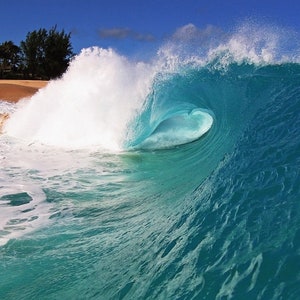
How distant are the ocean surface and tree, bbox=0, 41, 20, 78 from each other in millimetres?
37905

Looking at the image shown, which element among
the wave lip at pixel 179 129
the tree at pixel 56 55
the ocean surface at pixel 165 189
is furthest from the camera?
the tree at pixel 56 55

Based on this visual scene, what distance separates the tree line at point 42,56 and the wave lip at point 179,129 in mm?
33521

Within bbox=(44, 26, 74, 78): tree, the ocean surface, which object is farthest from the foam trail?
bbox=(44, 26, 74, 78): tree

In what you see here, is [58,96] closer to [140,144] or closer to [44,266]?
[140,144]

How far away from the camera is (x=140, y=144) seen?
11.0 meters

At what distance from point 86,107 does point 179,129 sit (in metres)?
3.02

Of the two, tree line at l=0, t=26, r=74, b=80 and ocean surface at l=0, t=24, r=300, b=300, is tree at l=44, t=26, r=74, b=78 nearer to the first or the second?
tree line at l=0, t=26, r=74, b=80

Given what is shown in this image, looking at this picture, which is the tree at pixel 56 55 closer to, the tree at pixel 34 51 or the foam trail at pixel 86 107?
the tree at pixel 34 51

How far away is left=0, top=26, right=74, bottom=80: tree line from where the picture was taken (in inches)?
1747

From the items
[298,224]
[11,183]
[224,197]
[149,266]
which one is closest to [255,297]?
[298,224]

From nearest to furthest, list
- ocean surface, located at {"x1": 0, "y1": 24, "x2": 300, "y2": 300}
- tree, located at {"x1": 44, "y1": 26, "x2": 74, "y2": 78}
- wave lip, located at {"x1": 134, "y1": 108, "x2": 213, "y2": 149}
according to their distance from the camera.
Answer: ocean surface, located at {"x1": 0, "y1": 24, "x2": 300, "y2": 300}, wave lip, located at {"x1": 134, "y1": 108, "x2": 213, "y2": 149}, tree, located at {"x1": 44, "y1": 26, "x2": 74, "y2": 78}

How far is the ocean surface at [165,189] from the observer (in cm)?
322

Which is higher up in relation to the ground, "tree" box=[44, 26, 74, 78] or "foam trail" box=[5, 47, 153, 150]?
"tree" box=[44, 26, 74, 78]

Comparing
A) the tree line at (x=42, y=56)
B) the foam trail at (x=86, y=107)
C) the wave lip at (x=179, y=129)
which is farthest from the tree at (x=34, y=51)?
the wave lip at (x=179, y=129)
